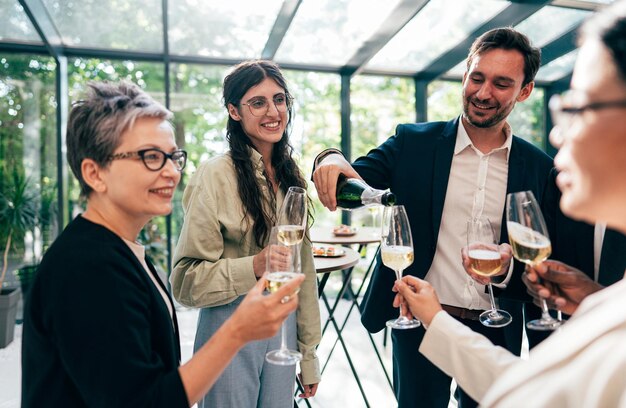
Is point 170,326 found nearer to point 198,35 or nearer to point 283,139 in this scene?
point 283,139

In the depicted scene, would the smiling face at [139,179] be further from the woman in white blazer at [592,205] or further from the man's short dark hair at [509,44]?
the man's short dark hair at [509,44]

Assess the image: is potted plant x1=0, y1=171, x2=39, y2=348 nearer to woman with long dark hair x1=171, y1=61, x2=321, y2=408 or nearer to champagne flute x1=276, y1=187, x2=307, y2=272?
woman with long dark hair x1=171, y1=61, x2=321, y2=408

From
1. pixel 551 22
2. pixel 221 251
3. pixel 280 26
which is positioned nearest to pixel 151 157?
pixel 221 251

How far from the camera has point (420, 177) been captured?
→ 2018 mm

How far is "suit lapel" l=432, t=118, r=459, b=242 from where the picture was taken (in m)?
1.94

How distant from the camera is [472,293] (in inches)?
74.6

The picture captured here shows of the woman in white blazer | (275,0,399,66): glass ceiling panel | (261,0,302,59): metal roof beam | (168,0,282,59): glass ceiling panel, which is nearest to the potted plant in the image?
(168,0,282,59): glass ceiling panel

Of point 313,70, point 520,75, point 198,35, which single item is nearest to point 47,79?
point 198,35

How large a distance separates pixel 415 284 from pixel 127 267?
30.9 inches

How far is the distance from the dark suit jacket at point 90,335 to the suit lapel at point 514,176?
4.47ft

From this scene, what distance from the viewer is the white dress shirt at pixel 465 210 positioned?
1925 mm

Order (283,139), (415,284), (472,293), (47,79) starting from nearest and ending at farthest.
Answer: (415,284)
(472,293)
(283,139)
(47,79)

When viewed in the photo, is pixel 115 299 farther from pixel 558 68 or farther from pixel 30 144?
pixel 558 68

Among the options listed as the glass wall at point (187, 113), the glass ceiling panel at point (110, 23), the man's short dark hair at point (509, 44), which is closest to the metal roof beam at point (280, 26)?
the glass wall at point (187, 113)
